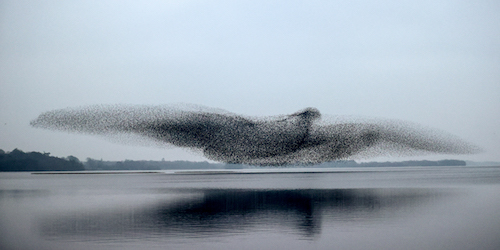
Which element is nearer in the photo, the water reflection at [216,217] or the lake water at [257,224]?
the lake water at [257,224]

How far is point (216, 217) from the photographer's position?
31.1ft

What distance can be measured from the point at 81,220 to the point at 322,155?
78.6 feet

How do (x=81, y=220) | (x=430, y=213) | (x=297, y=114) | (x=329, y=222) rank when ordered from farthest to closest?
(x=297, y=114) < (x=430, y=213) < (x=81, y=220) < (x=329, y=222)

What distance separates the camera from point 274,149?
3136cm

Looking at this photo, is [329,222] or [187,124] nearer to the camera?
[329,222]

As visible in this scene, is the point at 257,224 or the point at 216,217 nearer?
the point at 257,224

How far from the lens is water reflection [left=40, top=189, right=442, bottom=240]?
26.0 ft

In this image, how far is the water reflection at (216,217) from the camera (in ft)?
26.0

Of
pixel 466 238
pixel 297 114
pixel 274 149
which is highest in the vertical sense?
pixel 297 114

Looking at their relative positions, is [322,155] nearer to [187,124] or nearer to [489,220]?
[187,124]

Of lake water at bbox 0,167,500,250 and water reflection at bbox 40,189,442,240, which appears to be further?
water reflection at bbox 40,189,442,240

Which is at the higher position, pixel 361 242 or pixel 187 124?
pixel 187 124

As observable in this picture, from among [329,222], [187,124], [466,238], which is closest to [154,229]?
[329,222]

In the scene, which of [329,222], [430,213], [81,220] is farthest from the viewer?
[430,213]
